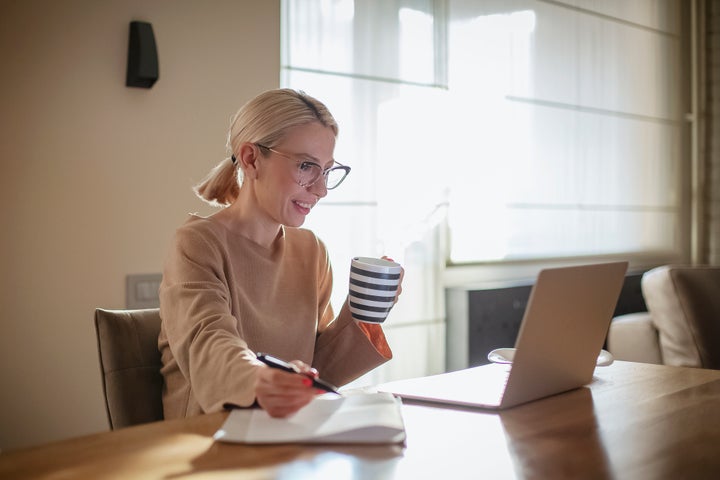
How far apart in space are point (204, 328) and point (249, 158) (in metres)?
0.47

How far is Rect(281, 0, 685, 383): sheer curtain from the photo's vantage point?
3.25 m

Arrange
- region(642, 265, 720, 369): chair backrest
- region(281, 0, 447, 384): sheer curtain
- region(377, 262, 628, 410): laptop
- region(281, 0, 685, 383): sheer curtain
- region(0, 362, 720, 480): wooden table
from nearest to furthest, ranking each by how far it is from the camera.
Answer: region(0, 362, 720, 480): wooden table → region(377, 262, 628, 410): laptop → region(642, 265, 720, 369): chair backrest → region(281, 0, 447, 384): sheer curtain → region(281, 0, 685, 383): sheer curtain

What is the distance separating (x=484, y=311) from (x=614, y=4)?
2332mm

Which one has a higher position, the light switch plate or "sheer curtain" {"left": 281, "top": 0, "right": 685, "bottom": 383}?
"sheer curtain" {"left": 281, "top": 0, "right": 685, "bottom": 383}

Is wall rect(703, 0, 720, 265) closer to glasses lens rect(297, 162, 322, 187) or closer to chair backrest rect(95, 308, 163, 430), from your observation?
glasses lens rect(297, 162, 322, 187)

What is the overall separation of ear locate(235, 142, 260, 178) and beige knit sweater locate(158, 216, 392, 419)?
0.42ft

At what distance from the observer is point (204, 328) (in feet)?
4.01

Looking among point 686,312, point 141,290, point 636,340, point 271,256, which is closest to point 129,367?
point 271,256

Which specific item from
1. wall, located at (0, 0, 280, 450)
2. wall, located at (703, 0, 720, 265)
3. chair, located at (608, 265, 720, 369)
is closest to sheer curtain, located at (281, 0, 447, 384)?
wall, located at (0, 0, 280, 450)

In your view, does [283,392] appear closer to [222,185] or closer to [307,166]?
[307,166]

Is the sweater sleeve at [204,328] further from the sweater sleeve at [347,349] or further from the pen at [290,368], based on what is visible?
the sweater sleeve at [347,349]

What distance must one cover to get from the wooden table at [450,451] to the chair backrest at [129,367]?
0.38 meters

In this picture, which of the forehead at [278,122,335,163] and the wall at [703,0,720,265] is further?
the wall at [703,0,720,265]

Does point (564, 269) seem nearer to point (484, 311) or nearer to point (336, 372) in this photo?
point (336, 372)
